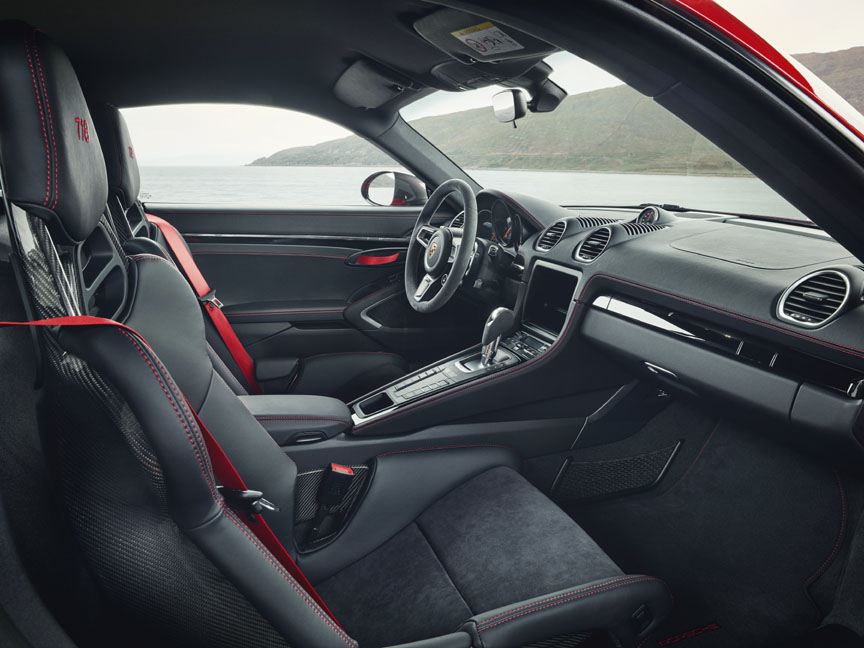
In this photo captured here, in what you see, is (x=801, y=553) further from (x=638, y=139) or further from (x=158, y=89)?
(x=158, y=89)

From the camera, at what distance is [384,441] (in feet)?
5.44

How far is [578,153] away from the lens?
2.19 metres

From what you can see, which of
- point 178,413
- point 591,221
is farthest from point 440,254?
point 178,413

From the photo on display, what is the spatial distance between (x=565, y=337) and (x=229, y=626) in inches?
51.3

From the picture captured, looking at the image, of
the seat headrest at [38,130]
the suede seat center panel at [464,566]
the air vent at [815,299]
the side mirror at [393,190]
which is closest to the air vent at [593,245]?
the air vent at [815,299]

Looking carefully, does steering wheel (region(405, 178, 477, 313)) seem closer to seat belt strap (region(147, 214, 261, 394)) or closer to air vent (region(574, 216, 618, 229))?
air vent (region(574, 216, 618, 229))

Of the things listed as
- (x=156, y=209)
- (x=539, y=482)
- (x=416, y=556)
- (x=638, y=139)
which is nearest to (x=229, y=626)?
(x=416, y=556)

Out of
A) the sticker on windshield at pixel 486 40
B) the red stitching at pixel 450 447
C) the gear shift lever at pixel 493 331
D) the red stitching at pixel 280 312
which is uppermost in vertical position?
the sticker on windshield at pixel 486 40

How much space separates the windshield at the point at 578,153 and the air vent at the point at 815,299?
389 mm

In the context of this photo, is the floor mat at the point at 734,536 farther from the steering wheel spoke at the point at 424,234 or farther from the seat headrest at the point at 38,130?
the seat headrest at the point at 38,130

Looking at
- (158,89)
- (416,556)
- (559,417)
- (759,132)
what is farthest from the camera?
(158,89)

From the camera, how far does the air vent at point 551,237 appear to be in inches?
80.0

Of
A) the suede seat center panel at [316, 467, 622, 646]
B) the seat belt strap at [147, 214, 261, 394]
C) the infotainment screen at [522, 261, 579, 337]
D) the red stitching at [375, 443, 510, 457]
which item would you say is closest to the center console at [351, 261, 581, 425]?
the infotainment screen at [522, 261, 579, 337]

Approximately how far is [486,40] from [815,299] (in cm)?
102
